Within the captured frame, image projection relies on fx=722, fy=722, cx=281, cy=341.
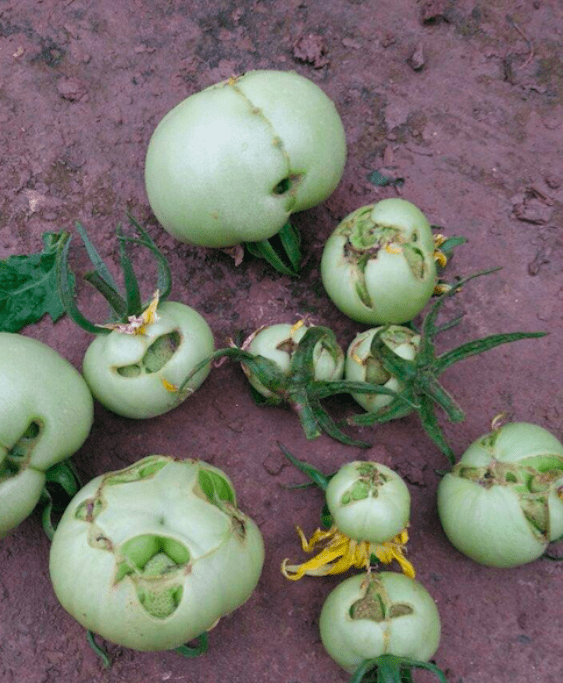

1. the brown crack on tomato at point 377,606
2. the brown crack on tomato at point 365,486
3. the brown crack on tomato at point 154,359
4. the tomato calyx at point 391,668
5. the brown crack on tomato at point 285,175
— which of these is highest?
the brown crack on tomato at point 285,175

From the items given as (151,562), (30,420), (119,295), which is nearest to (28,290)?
(119,295)

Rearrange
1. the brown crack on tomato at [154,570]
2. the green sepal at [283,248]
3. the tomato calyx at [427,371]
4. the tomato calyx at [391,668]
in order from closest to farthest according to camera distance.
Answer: the brown crack on tomato at [154,570], the tomato calyx at [391,668], the tomato calyx at [427,371], the green sepal at [283,248]

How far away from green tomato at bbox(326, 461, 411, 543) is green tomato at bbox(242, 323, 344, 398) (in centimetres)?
31

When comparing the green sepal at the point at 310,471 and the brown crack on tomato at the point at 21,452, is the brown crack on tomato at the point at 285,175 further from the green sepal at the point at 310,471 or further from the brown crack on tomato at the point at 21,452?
the brown crack on tomato at the point at 21,452

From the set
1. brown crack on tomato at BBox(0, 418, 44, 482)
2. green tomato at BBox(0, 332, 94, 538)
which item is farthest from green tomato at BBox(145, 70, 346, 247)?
brown crack on tomato at BBox(0, 418, 44, 482)

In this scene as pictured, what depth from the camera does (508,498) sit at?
188cm

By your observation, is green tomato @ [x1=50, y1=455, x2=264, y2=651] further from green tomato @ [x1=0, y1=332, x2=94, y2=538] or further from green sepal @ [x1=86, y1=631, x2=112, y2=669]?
green sepal @ [x1=86, y1=631, x2=112, y2=669]

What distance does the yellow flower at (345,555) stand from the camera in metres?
1.99

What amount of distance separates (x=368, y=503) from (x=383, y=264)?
65 cm

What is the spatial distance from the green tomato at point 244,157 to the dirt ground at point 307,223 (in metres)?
0.33

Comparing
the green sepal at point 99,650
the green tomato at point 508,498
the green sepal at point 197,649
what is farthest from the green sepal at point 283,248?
the green sepal at point 99,650

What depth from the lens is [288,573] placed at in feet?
7.02

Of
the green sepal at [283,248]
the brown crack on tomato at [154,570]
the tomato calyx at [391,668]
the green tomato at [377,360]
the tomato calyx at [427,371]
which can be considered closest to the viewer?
the brown crack on tomato at [154,570]

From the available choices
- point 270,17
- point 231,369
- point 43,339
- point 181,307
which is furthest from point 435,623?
point 270,17
